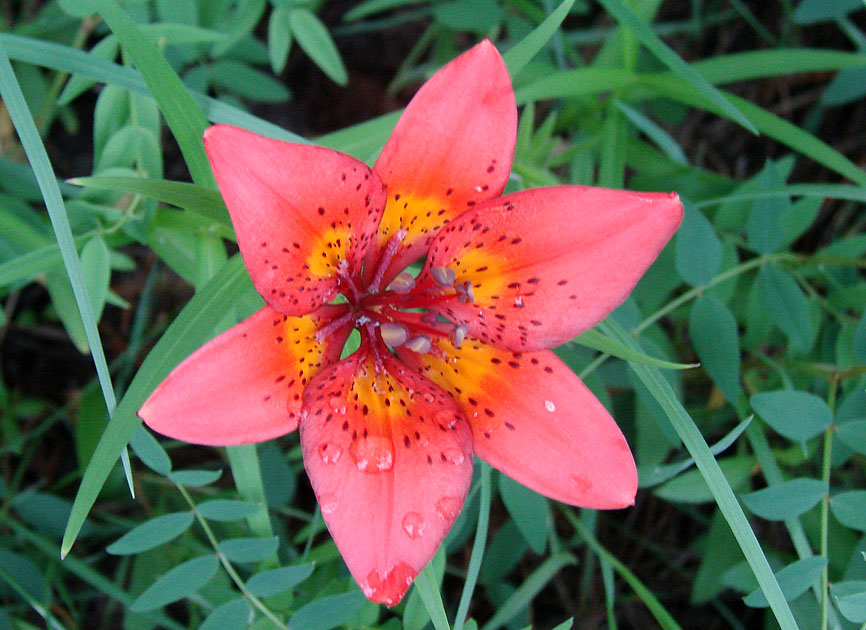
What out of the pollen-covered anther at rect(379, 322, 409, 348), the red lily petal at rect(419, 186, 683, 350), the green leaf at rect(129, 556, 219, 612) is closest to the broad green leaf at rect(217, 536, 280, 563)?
the green leaf at rect(129, 556, 219, 612)

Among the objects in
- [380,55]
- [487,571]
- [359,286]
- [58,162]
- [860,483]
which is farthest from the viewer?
[380,55]

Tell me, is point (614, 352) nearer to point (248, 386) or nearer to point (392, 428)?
point (392, 428)

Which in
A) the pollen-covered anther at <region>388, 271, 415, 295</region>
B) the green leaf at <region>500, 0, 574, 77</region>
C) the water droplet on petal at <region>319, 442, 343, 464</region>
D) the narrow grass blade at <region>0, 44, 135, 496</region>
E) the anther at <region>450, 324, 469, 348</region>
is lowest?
the water droplet on petal at <region>319, 442, 343, 464</region>

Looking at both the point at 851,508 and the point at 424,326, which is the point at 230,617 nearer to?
the point at 424,326

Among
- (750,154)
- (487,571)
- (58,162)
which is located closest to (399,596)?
(487,571)

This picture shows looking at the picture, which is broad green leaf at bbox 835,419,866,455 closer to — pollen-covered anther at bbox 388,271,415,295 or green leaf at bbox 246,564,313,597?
pollen-covered anther at bbox 388,271,415,295

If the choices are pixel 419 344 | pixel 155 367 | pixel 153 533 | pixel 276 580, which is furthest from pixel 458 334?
pixel 153 533
